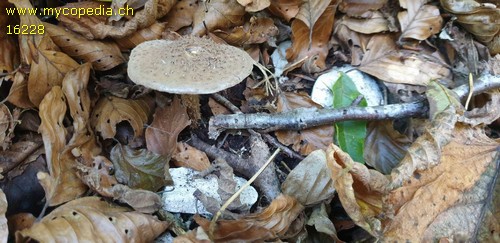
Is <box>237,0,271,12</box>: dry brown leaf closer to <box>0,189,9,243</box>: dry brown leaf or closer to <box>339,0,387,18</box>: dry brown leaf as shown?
<box>339,0,387,18</box>: dry brown leaf

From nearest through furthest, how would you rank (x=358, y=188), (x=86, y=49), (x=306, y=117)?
(x=358, y=188) → (x=306, y=117) → (x=86, y=49)

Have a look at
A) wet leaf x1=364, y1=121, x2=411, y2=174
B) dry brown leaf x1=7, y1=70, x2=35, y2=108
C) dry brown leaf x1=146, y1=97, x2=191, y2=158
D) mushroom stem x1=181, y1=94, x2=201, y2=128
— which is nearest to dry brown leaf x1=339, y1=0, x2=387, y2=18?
wet leaf x1=364, y1=121, x2=411, y2=174

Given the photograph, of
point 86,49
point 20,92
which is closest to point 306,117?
point 86,49

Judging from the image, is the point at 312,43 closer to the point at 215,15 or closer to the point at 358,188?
the point at 215,15

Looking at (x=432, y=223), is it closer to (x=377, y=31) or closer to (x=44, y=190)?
(x=377, y=31)

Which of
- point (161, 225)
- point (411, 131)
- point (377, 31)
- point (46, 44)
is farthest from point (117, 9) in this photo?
point (411, 131)

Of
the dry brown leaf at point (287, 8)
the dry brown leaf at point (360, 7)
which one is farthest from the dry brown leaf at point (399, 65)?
the dry brown leaf at point (287, 8)

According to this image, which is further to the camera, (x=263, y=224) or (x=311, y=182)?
(x=311, y=182)
